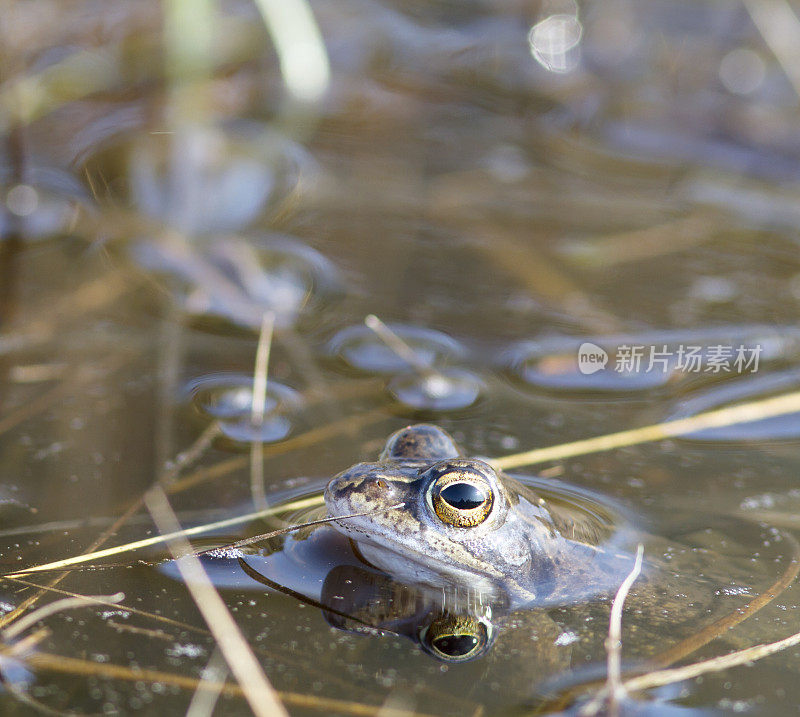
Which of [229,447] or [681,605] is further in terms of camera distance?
[229,447]

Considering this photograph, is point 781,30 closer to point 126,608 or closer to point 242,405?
point 242,405

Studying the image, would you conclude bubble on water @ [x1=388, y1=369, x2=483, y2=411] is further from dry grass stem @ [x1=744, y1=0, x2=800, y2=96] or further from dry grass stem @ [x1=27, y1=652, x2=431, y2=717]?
dry grass stem @ [x1=744, y1=0, x2=800, y2=96]

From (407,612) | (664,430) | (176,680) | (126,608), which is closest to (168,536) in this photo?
(126,608)

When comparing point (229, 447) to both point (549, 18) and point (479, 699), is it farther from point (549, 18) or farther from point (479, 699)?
point (549, 18)

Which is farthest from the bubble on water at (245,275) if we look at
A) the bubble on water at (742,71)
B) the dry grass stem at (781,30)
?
the dry grass stem at (781,30)

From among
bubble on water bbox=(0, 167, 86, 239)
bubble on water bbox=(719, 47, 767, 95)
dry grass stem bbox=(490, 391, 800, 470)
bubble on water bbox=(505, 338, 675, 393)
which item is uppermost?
bubble on water bbox=(719, 47, 767, 95)

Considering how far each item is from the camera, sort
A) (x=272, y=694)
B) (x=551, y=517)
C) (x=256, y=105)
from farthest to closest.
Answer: (x=256, y=105) → (x=551, y=517) → (x=272, y=694)

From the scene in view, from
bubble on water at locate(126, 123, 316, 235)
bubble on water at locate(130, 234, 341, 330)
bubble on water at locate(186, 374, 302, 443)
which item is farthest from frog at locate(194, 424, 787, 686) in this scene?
bubble on water at locate(126, 123, 316, 235)

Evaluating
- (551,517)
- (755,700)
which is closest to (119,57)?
(551,517)
